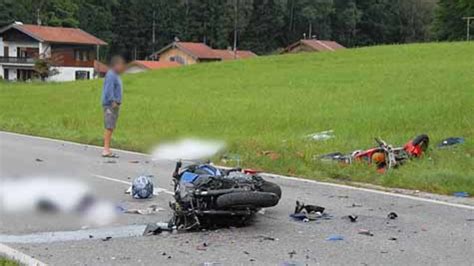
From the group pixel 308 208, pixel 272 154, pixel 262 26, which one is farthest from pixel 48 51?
pixel 308 208

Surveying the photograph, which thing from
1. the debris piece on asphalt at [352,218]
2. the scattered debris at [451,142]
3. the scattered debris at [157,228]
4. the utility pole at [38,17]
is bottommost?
the scattered debris at [157,228]

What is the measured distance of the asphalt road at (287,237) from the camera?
6184 mm

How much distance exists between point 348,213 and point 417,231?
109 cm

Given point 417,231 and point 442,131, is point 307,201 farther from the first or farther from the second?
point 442,131

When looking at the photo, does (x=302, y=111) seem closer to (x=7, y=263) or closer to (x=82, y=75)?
(x=7, y=263)

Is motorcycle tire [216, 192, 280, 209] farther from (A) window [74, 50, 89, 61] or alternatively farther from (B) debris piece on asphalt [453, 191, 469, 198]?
(A) window [74, 50, 89, 61]

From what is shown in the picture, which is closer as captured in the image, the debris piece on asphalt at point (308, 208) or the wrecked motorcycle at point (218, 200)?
the wrecked motorcycle at point (218, 200)

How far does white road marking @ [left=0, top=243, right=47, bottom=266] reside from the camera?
19.5 ft

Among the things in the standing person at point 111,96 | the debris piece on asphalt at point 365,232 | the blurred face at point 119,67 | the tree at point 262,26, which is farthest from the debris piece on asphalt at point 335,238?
the tree at point 262,26

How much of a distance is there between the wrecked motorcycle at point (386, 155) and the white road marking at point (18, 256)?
644 cm

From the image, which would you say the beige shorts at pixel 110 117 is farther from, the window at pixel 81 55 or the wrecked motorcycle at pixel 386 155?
the window at pixel 81 55

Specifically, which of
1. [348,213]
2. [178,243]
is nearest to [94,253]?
[178,243]

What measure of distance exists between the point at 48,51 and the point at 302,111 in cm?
5726

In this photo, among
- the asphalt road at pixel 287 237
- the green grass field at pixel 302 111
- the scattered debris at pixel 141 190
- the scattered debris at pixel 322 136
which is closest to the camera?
the asphalt road at pixel 287 237
